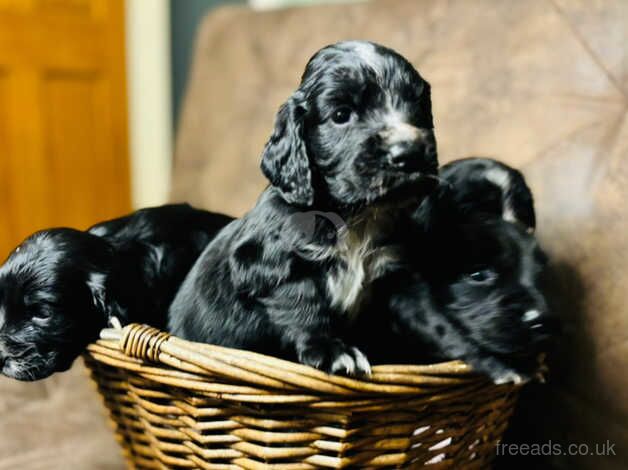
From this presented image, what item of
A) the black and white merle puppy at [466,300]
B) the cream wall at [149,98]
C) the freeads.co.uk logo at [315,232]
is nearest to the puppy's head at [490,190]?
the black and white merle puppy at [466,300]

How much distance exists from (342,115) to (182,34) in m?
2.94

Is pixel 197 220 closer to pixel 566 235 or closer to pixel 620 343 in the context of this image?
pixel 566 235

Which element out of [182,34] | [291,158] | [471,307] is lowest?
[471,307]

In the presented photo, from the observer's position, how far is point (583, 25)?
4.71 feet

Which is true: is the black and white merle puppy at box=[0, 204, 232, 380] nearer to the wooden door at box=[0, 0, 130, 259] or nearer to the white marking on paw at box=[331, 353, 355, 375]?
the white marking on paw at box=[331, 353, 355, 375]

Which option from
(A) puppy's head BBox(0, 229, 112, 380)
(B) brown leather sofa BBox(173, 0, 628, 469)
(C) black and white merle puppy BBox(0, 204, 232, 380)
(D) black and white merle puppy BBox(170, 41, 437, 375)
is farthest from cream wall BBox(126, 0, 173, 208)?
(D) black and white merle puppy BBox(170, 41, 437, 375)

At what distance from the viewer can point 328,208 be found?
1054 millimetres

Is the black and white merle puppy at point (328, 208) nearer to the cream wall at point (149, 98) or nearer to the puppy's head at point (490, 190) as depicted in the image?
the puppy's head at point (490, 190)

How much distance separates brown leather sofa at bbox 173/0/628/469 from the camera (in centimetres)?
129

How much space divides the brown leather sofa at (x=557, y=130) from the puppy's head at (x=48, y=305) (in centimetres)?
82

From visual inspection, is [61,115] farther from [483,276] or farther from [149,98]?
[483,276]

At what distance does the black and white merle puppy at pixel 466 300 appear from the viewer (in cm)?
104

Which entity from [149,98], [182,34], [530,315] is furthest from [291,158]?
[182,34]

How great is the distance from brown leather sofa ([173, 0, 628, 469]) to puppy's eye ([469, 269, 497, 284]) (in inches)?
11.9
